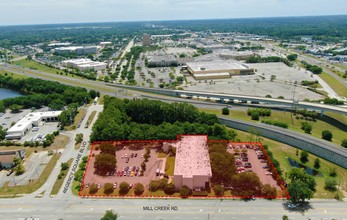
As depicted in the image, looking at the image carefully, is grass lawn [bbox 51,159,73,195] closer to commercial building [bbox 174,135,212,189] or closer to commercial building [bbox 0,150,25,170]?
commercial building [bbox 0,150,25,170]

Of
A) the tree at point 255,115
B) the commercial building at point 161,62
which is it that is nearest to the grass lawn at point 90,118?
the tree at point 255,115

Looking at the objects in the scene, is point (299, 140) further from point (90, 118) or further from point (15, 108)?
point (15, 108)

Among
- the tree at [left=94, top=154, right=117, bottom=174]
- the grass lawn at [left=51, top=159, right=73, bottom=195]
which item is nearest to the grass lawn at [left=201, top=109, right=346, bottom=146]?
the tree at [left=94, top=154, right=117, bottom=174]

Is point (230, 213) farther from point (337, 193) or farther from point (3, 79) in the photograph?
point (3, 79)

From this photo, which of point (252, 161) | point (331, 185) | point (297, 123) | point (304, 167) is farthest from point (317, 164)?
point (297, 123)

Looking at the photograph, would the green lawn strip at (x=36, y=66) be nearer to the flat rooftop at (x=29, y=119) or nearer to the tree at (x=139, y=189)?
the flat rooftop at (x=29, y=119)

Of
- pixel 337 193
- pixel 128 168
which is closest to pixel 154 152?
pixel 128 168

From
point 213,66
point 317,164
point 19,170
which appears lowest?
point 317,164
